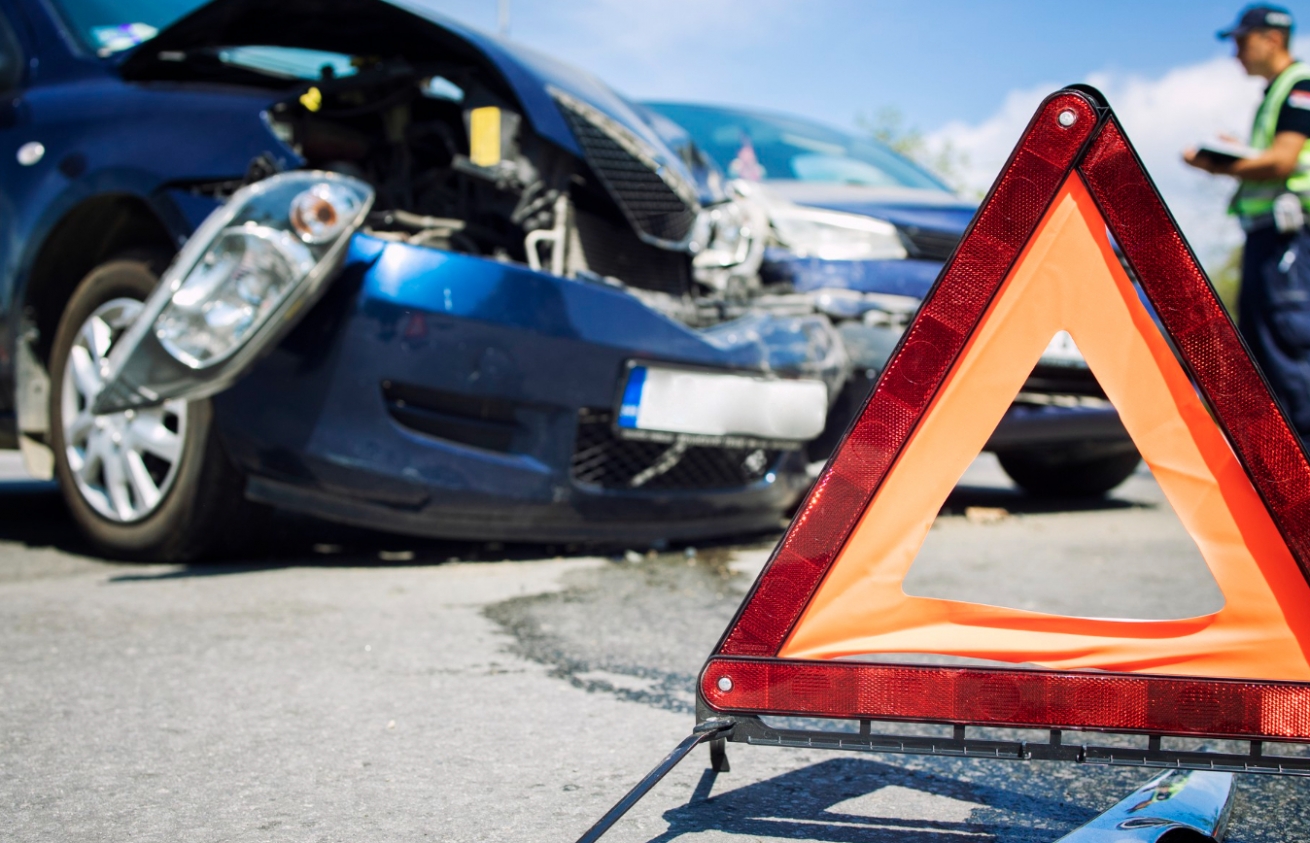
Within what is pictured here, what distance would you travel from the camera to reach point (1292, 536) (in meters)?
1.49

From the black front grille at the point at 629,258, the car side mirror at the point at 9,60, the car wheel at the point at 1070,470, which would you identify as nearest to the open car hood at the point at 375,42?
the black front grille at the point at 629,258

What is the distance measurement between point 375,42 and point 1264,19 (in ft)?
9.95

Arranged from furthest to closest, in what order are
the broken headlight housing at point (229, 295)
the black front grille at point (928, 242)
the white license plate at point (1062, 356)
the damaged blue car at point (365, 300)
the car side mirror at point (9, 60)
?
the black front grille at point (928, 242) < the white license plate at point (1062, 356) < the car side mirror at point (9, 60) < the damaged blue car at point (365, 300) < the broken headlight housing at point (229, 295)

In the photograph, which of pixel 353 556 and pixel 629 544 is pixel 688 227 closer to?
pixel 629 544

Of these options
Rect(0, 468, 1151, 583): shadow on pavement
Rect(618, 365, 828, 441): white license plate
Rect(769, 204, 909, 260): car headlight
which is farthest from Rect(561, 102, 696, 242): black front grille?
Rect(0, 468, 1151, 583): shadow on pavement

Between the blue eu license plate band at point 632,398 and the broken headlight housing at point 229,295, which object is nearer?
the broken headlight housing at point 229,295

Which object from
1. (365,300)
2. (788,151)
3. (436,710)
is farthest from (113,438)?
(788,151)

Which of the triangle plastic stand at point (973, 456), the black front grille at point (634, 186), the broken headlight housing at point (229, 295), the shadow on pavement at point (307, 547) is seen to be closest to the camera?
the triangle plastic stand at point (973, 456)

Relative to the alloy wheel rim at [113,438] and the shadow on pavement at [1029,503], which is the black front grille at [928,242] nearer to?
the shadow on pavement at [1029,503]

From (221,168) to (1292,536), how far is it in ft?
8.85

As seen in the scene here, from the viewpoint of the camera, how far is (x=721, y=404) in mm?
3408

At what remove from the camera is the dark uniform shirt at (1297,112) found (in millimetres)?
4125

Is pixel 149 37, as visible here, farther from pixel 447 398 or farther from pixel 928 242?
pixel 928 242

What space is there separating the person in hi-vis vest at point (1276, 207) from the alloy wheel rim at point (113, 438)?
3198mm
